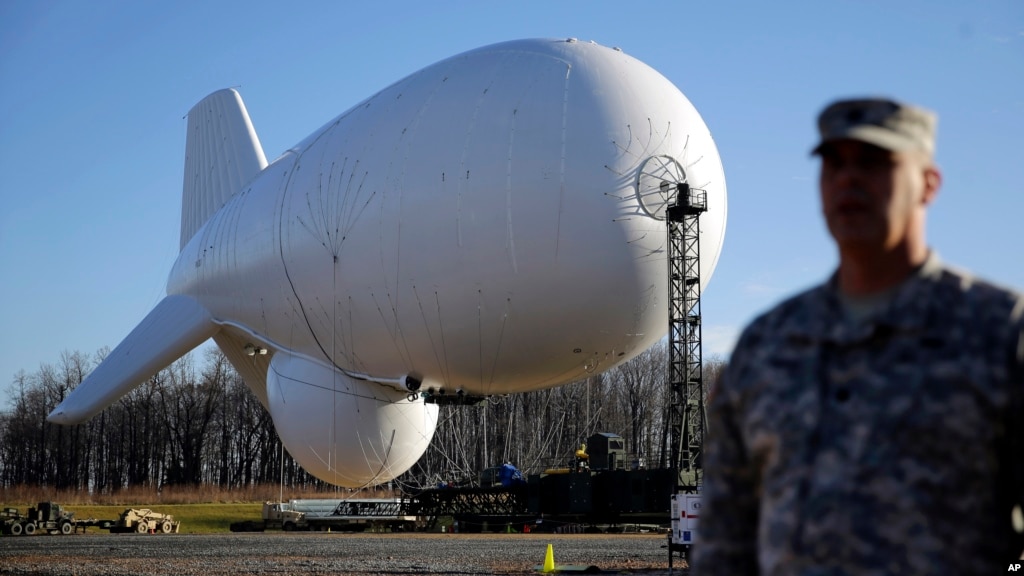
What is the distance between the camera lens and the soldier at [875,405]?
6.62 ft

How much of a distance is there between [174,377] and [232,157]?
51.6 meters

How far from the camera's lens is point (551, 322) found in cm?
2325

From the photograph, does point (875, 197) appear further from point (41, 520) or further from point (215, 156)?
point (41, 520)

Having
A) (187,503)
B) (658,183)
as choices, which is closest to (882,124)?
(658,183)

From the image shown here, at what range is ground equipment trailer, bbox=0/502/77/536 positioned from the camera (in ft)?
114

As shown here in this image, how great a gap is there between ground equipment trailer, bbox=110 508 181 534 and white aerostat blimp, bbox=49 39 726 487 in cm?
1111

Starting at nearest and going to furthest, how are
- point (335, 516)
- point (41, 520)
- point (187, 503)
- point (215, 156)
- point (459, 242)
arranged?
point (459, 242)
point (41, 520)
point (215, 156)
point (335, 516)
point (187, 503)

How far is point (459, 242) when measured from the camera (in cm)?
2280

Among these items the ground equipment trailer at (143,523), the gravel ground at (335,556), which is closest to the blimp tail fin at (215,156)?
the ground equipment trailer at (143,523)

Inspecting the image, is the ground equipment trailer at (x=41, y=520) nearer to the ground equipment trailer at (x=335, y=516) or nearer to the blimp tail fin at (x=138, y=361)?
the blimp tail fin at (x=138, y=361)

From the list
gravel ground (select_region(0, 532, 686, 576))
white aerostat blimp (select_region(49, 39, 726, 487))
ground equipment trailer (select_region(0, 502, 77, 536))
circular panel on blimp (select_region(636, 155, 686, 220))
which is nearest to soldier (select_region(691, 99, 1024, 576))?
gravel ground (select_region(0, 532, 686, 576))

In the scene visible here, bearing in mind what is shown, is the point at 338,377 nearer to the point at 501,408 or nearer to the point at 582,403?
the point at 501,408

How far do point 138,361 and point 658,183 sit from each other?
17.5m

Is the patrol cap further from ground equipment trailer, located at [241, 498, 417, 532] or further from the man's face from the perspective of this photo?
ground equipment trailer, located at [241, 498, 417, 532]
